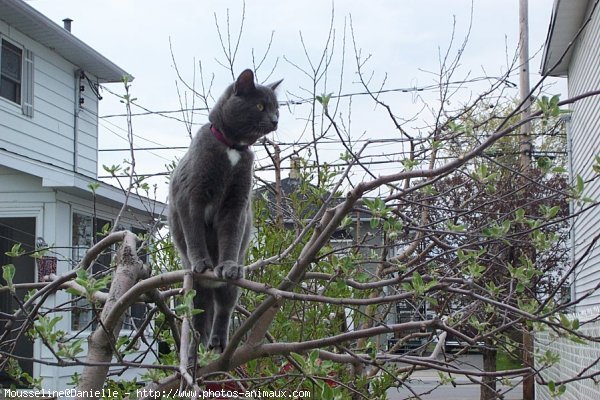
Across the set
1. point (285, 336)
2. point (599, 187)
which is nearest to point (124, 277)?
point (285, 336)

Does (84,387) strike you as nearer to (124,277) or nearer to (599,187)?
(124,277)

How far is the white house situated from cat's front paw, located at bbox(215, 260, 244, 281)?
5.50 metres

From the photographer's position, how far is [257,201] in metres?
4.69

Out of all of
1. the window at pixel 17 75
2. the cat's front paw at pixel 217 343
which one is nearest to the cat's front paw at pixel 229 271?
the cat's front paw at pixel 217 343

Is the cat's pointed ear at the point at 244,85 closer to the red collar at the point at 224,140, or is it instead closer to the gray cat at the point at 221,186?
the gray cat at the point at 221,186

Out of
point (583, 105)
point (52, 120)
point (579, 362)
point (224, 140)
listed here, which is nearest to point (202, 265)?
point (224, 140)

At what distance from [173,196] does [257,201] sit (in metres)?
1.51

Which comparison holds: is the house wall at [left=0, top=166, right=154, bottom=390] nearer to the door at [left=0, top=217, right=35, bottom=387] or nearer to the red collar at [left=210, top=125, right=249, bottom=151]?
the door at [left=0, top=217, right=35, bottom=387]

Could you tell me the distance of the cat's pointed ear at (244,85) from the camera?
320cm

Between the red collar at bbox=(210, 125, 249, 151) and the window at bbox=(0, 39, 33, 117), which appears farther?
the window at bbox=(0, 39, 33, 117)

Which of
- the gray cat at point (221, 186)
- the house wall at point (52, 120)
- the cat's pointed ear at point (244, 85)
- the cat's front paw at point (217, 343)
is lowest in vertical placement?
the cat's front paw at point (217, 343)

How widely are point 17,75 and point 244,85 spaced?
784 cm

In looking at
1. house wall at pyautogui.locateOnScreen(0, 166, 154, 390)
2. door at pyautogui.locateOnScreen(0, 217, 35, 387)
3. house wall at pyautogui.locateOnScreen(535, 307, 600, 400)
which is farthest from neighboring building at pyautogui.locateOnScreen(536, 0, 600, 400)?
door at pyautogui.locateOnScreen(0, 217, 35, 387)

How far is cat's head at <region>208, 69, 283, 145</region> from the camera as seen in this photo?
124 inches
